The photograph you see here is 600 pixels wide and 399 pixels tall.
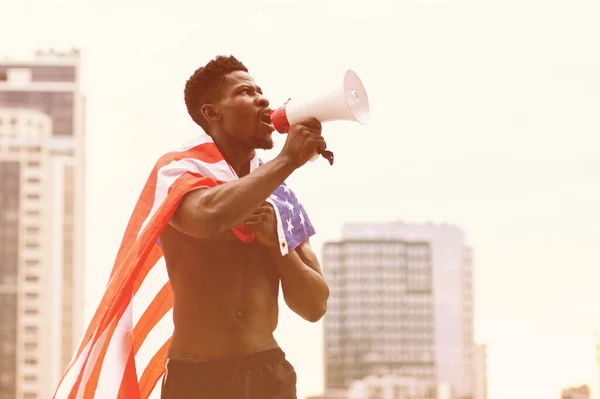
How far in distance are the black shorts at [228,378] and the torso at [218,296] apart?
3cm

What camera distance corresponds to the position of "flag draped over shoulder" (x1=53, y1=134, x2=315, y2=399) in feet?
10.5

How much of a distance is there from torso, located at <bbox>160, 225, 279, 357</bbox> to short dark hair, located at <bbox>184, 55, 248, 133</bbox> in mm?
377

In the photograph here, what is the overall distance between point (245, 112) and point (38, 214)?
75344 millimetres

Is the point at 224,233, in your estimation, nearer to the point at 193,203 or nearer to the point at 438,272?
the point at 193,203

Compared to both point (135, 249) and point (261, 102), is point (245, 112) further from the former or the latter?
point (135, 249)

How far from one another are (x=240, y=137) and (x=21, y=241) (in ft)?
245

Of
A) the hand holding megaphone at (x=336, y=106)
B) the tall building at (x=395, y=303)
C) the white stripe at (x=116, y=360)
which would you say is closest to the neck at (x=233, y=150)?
the hand holding megaphone at (x=336, y=106)

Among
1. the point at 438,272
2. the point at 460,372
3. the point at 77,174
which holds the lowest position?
the point at 460,372

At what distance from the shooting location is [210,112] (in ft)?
11.1

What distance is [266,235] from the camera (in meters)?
3.25

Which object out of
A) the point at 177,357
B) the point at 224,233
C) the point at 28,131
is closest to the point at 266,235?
the point at 224,233

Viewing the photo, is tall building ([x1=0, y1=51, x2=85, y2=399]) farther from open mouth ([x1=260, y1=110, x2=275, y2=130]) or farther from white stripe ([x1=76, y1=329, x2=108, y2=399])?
open mouth ([x1=260, y1=110, x2=275, y2=130])

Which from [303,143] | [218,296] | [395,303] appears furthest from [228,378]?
[395,303]

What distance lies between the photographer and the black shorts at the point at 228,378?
3250mm
